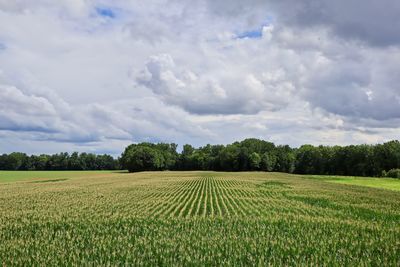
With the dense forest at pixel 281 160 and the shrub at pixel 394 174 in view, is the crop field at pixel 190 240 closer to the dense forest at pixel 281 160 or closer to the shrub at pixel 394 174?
the shrub at pixel 394 174

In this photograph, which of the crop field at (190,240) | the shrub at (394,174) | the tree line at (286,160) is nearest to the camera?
the crop field at (190,240)

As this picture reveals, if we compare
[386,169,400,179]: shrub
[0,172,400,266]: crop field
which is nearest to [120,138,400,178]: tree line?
[386,169,400,179]: shrub

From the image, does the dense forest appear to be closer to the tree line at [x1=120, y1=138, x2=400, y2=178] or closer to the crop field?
the tree line at [x1=120, y1=138, x2=400, y2=178]

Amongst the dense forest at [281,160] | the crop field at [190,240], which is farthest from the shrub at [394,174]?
the crop field at [190,240]

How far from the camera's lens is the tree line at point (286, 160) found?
135m

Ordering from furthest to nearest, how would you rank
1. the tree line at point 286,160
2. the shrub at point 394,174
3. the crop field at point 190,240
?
the tree line at point 286,160 < the shrub at point 394,174 < the crop field at point 190,240

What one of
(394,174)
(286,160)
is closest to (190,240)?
(394,174)

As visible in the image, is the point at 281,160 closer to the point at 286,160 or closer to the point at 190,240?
the point at 286,160

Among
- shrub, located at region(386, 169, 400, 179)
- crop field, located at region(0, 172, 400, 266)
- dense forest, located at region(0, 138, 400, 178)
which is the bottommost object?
crop field, located at region(0, 172, 400, 266)

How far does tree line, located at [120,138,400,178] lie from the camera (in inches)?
5305

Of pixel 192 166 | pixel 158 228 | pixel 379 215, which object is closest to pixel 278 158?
pixel 192 166

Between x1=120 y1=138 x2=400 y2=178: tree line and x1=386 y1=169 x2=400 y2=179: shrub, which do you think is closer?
x1=386 y1=169 x2=400 y2=179: shrub

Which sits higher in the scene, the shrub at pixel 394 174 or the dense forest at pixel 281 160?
the dense forest at pixel 281 160

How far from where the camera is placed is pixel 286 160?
17100 centimetres
